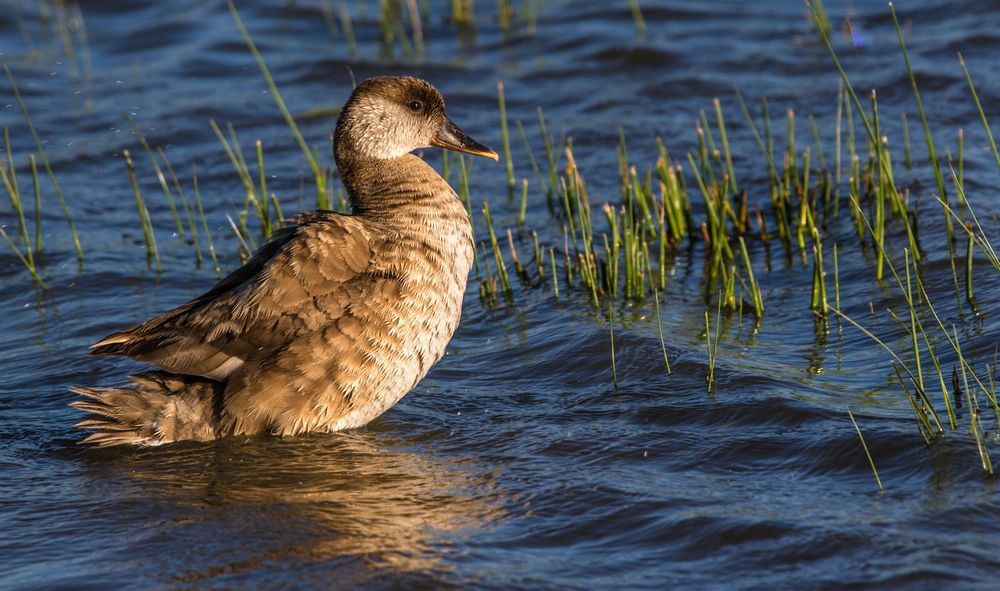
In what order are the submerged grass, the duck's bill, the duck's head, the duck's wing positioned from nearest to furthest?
the duck's wing < the duck's head < the submerged grass < the duck's bill

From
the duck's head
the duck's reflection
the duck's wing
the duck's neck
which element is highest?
the duck's head

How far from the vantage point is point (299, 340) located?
19.6 feet

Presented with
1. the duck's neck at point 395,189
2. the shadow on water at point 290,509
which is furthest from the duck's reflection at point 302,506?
the duck's neck at point 395,189

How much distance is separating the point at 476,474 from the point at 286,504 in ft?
2.66

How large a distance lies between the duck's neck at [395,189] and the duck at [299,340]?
11cm

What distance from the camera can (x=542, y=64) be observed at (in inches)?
521

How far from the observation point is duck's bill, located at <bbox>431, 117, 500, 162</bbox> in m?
7.07

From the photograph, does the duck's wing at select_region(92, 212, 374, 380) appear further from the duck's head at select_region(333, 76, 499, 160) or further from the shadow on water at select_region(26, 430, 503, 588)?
the duck's head at select_region(333, 76, 499, 160)

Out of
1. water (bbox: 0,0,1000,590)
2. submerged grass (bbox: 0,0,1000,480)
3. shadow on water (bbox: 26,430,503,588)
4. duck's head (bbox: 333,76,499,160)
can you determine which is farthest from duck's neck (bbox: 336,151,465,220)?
shadow on water (bbox: 26,430,503,588)

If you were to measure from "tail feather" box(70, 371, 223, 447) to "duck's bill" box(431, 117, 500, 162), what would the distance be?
6.09ft

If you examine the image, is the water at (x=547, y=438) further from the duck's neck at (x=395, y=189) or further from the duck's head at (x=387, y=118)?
the duck's head at (x=387, y=118)

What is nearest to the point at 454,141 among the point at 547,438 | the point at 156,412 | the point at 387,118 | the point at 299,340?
the point at 387,118

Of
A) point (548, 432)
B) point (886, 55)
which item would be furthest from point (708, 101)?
point (548, 432)

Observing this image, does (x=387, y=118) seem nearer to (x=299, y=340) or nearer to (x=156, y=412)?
(x=299, y=340)
